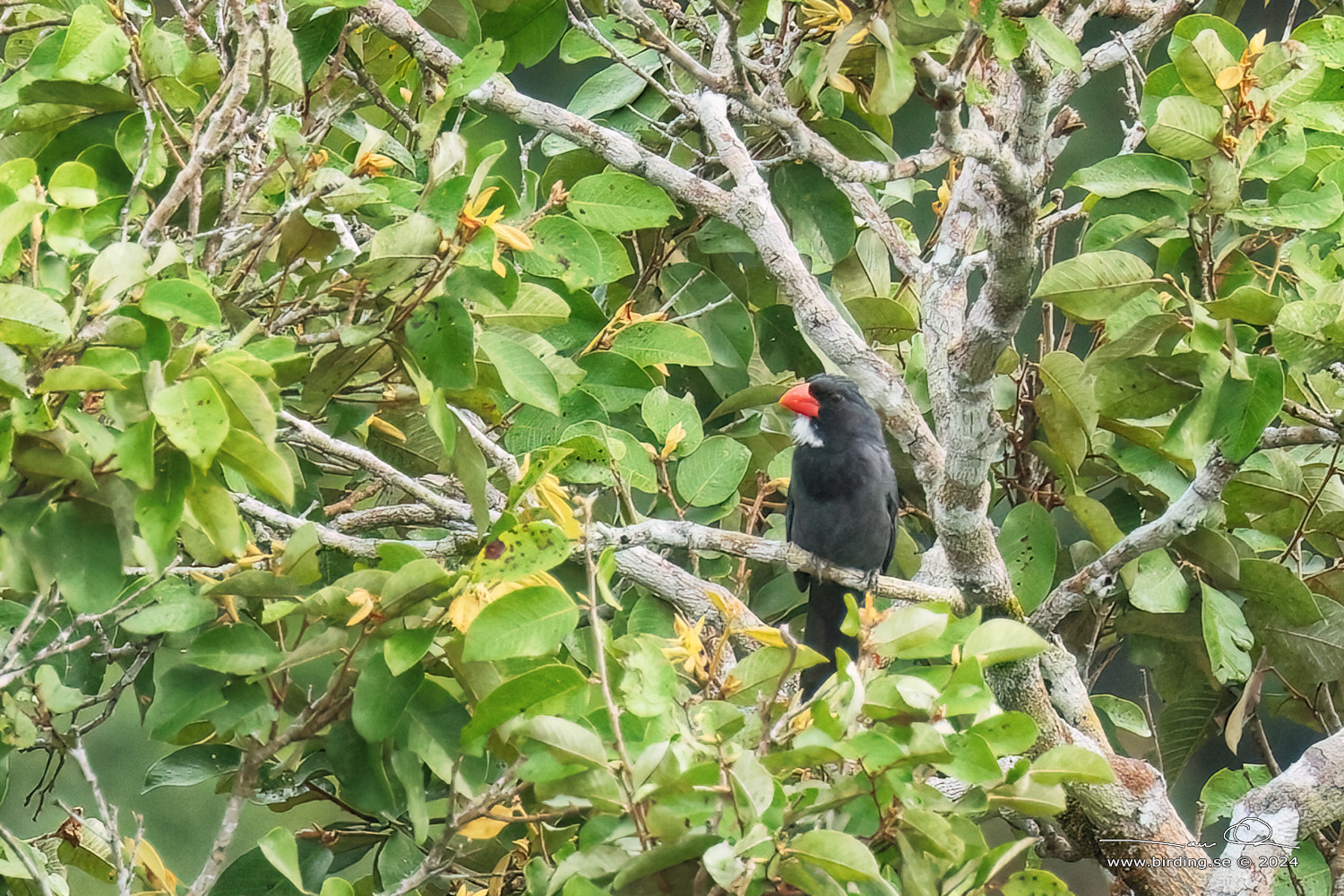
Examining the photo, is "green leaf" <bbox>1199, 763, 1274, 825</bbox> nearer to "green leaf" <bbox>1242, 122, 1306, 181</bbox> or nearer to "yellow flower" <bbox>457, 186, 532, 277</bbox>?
"green leaf" <bbox>1242, 122, 1306, 181</bbox>

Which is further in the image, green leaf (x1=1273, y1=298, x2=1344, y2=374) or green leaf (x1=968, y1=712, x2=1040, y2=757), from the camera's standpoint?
green leaf (x1=1273, y1=298, x2=1344, y2=374)

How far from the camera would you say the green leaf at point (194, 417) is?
4.21 ft

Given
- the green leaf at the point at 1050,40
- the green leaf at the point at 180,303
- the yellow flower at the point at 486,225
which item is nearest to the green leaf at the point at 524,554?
the yellow flower at the point at 486,225

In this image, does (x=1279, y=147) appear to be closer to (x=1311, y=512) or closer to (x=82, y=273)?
(x=1311, y=512)

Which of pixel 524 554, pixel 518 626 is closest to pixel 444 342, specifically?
pixel 524 554

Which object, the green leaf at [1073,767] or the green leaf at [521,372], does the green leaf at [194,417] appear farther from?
the green leaf at [1073,767]

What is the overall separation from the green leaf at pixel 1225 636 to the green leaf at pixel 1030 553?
320 mm

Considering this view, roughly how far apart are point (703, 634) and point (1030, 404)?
974mm

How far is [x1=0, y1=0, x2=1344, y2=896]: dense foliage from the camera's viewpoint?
57.3 inches

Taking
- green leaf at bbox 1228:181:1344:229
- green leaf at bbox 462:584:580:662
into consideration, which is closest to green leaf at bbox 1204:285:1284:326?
green leaf at bbox 1228:181:1344:229

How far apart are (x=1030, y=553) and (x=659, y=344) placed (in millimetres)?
948

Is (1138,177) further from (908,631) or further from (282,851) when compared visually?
(282,851)

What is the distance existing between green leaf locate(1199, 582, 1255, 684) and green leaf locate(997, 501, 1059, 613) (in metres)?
0.32

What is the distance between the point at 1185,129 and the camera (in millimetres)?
2102
